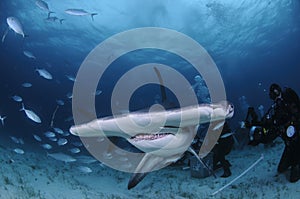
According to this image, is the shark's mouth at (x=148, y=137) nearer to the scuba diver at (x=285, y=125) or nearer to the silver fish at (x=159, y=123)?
the silver fish at (x=159, y=123)

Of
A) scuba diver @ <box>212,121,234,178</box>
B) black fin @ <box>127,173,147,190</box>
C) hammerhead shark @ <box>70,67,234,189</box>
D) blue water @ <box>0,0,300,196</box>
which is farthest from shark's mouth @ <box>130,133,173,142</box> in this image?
scuba diver @ <box>212,121,234,178</box>

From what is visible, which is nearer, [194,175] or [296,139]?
[296,139]

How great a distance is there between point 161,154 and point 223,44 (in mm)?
28943

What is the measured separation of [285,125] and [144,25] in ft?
60.2

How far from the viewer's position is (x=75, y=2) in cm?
1880

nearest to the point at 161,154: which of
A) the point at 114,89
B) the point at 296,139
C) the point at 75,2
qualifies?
the point at 296,139

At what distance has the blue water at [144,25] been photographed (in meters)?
20.8

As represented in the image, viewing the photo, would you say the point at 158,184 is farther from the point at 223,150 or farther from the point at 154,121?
the point at 154,121

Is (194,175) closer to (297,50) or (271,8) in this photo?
(271,8)

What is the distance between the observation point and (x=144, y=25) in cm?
2311

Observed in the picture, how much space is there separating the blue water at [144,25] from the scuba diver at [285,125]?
106 inches

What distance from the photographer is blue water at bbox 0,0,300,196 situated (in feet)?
68.1

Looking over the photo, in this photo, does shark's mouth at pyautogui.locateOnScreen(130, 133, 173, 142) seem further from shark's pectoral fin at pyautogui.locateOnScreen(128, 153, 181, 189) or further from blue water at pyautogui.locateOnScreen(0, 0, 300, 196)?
blue water at pyautogui.locateOnScreen(0, 0, 300, 196)

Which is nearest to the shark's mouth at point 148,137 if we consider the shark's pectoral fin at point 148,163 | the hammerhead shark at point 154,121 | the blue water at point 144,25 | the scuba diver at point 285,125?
the hammerhead shark at point 154,121
